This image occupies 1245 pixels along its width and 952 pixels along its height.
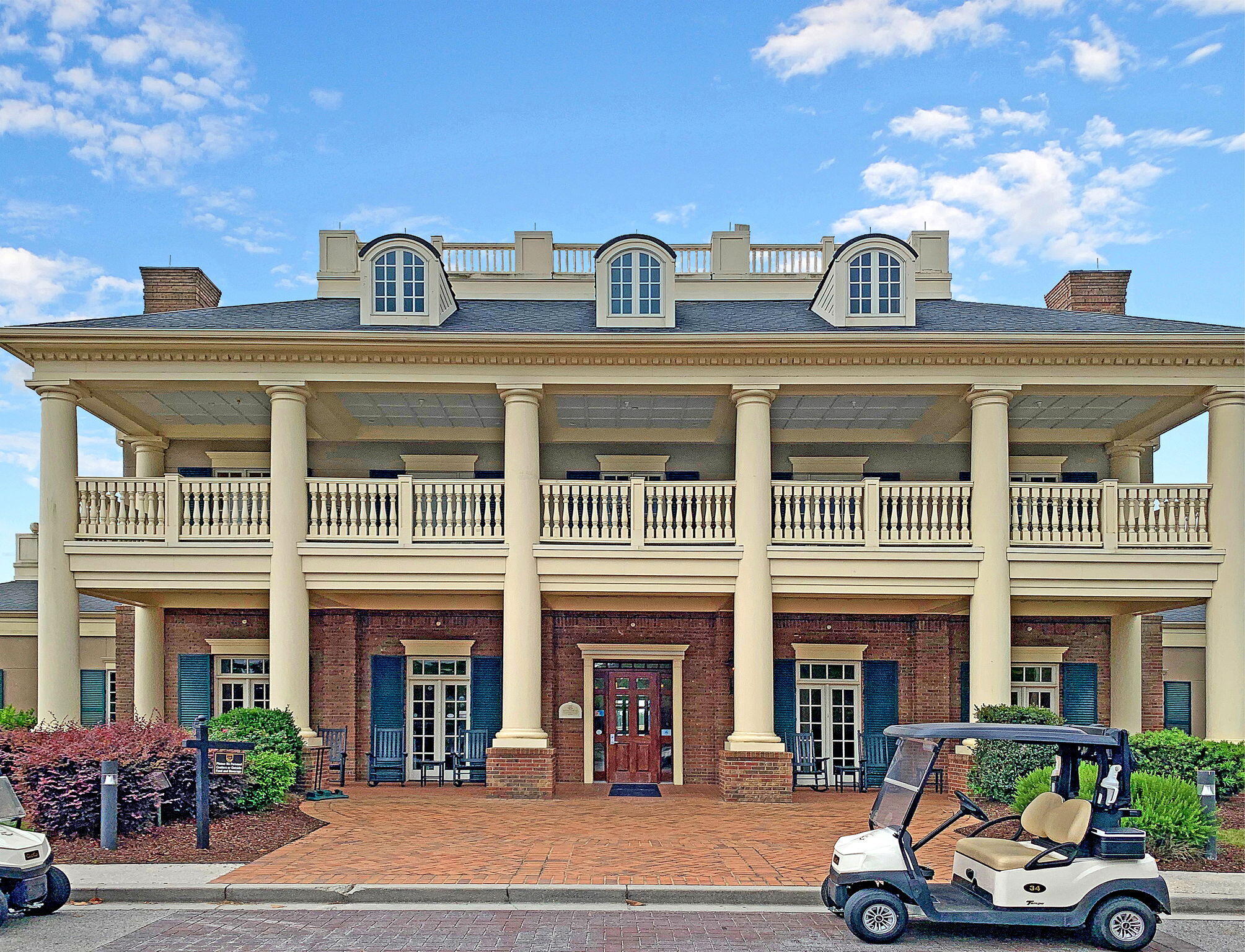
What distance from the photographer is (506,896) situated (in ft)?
Result: 33.1

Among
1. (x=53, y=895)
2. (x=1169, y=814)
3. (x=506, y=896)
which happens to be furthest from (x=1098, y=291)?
(x=53, y=895)

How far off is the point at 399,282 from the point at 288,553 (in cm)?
503

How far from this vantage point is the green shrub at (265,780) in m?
14.1

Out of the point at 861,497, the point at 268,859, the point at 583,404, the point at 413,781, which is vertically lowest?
the point at 413,781

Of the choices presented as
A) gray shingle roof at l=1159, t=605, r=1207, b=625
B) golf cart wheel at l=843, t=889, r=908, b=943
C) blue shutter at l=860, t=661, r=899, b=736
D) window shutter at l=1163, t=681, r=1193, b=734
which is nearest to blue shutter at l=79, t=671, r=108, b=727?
blue shutter at l=860, t=661, r=899, b=736

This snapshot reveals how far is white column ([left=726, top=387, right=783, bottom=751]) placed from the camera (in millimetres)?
16875

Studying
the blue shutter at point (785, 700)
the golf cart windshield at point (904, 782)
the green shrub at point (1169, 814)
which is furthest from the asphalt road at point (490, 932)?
the blue shutter at point (785, 700)

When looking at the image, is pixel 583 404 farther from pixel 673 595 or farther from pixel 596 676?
pixel 596 676

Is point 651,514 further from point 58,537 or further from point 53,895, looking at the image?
point 53,895

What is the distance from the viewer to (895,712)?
19812 millimetres

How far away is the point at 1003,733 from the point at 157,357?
14.2 meters

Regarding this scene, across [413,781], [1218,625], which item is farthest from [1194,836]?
[413,781]

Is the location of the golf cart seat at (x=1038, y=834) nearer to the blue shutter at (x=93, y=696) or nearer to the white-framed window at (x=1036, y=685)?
the white-framed window at (x=1036, y=685)

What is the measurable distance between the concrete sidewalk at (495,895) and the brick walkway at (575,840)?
23 cm
